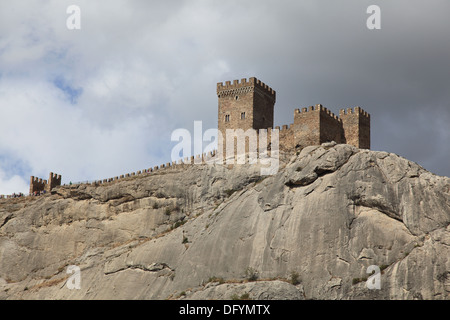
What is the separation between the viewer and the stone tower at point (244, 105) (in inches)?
3115

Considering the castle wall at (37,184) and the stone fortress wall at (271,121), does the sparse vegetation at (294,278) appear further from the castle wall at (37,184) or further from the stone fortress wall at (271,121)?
the castle wall at (37,184)

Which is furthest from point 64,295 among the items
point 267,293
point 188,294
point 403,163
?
point 403,163

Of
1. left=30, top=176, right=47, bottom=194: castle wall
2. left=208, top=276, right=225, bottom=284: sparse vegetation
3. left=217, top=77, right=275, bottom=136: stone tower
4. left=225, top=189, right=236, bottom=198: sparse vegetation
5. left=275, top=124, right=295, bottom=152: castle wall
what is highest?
left=217, top=77, right=275, bottom=136: stone tower

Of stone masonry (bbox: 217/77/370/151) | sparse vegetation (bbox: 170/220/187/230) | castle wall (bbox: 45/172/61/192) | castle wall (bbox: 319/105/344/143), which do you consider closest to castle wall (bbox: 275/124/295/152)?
stone masonry (bbox: 217/77/370/151)

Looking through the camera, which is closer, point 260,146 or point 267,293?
point 267,293

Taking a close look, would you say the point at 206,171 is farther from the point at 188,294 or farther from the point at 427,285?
the point at 427,285

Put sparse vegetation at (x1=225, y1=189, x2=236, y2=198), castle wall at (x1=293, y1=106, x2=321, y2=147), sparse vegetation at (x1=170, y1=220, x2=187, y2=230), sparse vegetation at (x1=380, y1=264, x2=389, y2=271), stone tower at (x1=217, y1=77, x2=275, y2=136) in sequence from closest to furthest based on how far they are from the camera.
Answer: sparse vegetation at (x1=380, y1=264, x2=389, y2=271), castle wall at (x1=293, y1=106, x2=321, y2=147), sparse vegetation at (x1=225, y1=189, x2=236, y2=198), sparse vegetation at (x1=170, y1=220, x2=187, y2=230), stone tower at (x1=217, y1=77, x2=275, y2=136)

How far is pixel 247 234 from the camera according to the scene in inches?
2680

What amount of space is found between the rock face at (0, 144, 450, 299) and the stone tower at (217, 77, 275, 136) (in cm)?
582

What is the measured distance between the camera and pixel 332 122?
75.8 m

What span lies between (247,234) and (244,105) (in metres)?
18.2

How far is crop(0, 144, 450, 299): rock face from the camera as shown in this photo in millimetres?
60281

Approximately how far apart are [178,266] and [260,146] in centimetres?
1658

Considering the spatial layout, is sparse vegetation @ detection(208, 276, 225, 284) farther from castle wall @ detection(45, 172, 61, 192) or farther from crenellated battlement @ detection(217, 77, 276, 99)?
castle wall @ detection(45, 172, 61, 192)
